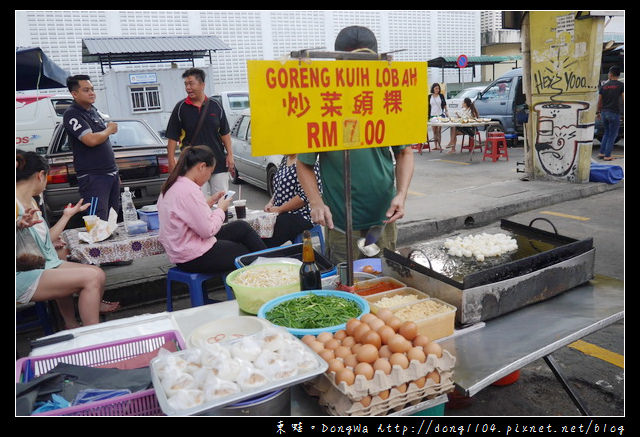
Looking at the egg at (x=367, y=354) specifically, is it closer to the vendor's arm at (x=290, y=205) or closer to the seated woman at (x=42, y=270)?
the seated woman at (x=42, y=270)

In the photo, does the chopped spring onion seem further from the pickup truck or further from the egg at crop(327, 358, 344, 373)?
the pickup truck

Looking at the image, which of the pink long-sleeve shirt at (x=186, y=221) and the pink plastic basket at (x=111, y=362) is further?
the pink long-sleeve shirt at (x=186, y=221)

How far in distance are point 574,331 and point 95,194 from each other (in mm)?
4820

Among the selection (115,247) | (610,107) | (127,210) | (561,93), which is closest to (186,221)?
(115,247)

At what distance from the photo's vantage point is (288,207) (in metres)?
4.45

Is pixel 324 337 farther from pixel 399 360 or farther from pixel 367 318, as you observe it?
pixel 399 360

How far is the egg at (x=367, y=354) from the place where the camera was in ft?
5.31

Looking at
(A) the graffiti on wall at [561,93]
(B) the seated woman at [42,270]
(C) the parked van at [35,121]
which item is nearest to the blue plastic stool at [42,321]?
(B) the seated woman at [42,270]

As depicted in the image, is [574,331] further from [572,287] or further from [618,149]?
[618,149]

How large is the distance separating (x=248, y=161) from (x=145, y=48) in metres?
12.2

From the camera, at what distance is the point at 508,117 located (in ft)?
43.7

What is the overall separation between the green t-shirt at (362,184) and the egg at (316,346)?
1286 mm

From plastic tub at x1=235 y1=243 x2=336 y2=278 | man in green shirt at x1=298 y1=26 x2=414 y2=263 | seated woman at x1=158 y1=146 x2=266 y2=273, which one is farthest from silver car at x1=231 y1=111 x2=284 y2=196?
man in green shirt at x1=298 y1=26 x2=414 y2=263

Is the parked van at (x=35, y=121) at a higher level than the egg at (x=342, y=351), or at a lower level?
higher
